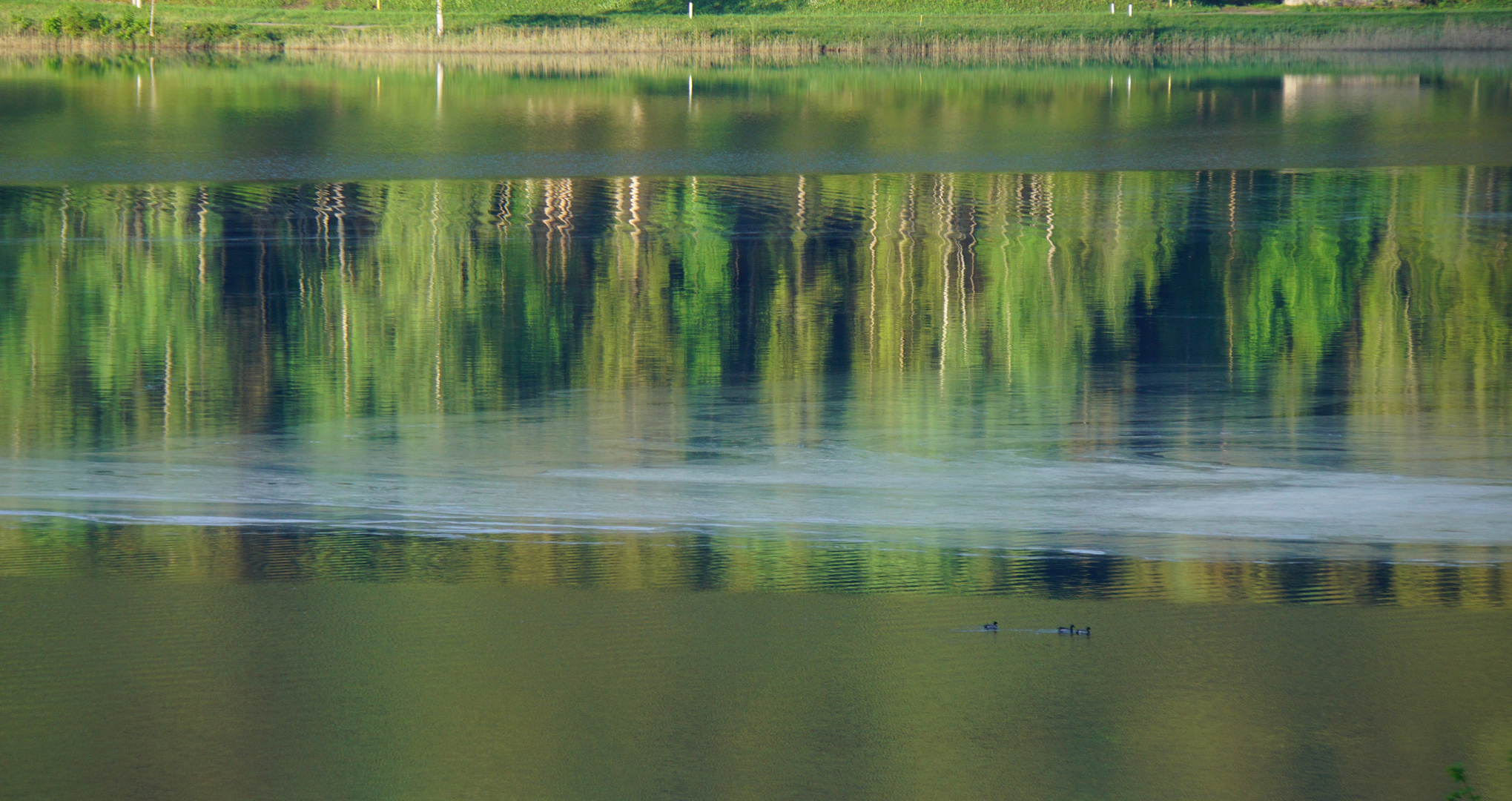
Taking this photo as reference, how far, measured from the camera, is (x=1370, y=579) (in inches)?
334

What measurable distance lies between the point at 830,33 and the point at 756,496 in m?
51.0

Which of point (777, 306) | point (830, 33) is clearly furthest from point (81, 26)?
point (777, 306)

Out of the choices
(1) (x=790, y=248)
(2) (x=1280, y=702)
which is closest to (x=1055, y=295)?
(1) (x=790, y=248)

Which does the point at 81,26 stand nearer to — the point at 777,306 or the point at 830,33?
the point at 830,33

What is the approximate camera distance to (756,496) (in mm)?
10031

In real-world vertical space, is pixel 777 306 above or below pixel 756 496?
above

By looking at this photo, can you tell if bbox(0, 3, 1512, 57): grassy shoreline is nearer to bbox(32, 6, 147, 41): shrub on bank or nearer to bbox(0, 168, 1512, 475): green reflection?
bbox(32, 6, 147, 41): shrub on bank

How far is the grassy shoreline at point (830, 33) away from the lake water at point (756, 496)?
117 feet

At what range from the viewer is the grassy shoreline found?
192ft

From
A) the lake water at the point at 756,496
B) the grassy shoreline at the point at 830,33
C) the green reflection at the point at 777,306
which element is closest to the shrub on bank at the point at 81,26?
the grassy shoreline at the point at 830,33

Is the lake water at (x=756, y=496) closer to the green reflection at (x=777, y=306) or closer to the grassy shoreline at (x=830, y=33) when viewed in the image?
the green reflection at (x=777, y=306)

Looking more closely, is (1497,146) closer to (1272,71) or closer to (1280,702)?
(1272,71)

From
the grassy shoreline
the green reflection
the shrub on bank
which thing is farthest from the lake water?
the shrub on bank

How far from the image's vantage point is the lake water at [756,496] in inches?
266
